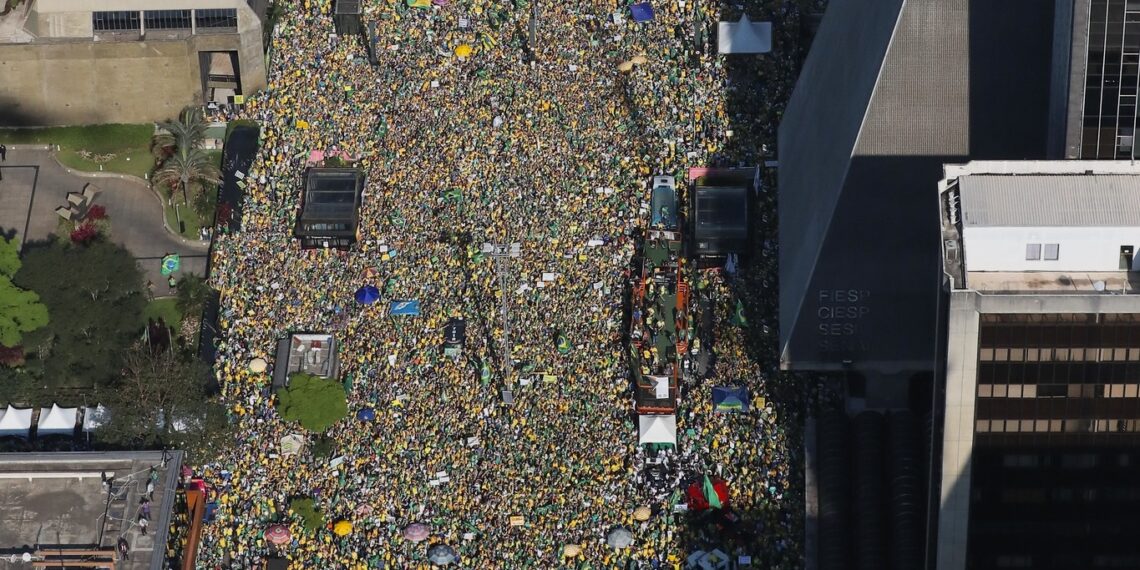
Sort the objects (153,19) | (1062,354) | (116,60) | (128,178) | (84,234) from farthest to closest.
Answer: (153,19), (116,60), (128,178), (84,234), (1062,354)

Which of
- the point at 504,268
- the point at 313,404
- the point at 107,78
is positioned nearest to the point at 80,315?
the point at 313,404

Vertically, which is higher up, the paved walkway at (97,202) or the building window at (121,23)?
the building window at (121,23)

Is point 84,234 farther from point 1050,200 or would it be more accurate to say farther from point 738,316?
point 1050,200

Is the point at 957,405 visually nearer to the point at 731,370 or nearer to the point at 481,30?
the point at 731,370

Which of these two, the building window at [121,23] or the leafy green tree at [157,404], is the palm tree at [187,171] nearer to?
the building window at [121,23]

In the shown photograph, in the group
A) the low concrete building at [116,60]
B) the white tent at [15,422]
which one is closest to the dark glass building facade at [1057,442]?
the white tent at [15,422]

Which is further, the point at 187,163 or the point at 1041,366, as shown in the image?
the point at 187,163
